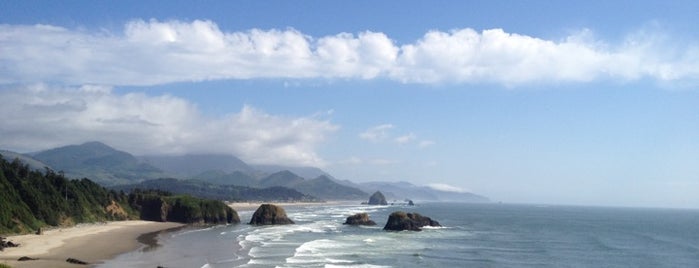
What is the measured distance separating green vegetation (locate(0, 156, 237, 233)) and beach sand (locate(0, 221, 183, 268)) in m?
2.92

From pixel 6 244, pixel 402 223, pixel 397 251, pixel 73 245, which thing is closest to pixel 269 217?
pixel 402 223

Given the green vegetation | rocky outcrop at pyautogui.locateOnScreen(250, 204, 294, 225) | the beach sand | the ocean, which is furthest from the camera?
rocky outcrop at pyautogui.locateOnScreen(250, 204, 294, 225)

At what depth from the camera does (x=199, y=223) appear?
11906 cm

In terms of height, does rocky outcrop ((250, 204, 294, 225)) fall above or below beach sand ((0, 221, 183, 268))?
above

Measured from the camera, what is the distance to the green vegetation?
76.2 metres

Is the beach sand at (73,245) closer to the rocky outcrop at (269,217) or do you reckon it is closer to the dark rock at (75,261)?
the dark rock at (75,261)

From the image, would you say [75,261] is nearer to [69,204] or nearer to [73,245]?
[73,245]

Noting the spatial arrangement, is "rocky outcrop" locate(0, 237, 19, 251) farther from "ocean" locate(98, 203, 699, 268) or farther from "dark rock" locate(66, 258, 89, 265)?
"ocean" locate(98, 203, 699, 268)

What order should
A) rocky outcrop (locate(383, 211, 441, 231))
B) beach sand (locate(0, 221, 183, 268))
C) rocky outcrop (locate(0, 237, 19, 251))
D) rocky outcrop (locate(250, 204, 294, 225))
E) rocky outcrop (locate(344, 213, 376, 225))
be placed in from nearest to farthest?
beach sand (locate(0, 221, 183, 268)), rocky outcrop (locate(0, 237, 19, 251)), rocky outcrop (locate(383, 211, 441, 231)), rocky outcrop (locate(344, 213, 376, 225)), rocky outcrop (locate(250, 204, 294, 225))

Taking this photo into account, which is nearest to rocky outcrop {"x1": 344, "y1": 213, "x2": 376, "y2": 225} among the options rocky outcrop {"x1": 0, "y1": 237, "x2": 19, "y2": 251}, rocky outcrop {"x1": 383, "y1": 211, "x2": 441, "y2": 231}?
rocky outcrop {"x1": 383, "y1": 211, "x2": 441, "y2": 231}

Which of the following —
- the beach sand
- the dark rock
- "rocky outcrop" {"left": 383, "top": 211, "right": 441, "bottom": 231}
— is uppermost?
"rocky outcrop" {"left": 383, "top": 211, "right": 441, "bottom": 231}

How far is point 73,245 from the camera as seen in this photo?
213 ft

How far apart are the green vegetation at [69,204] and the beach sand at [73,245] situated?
2.92m

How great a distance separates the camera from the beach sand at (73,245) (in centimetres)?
5100
